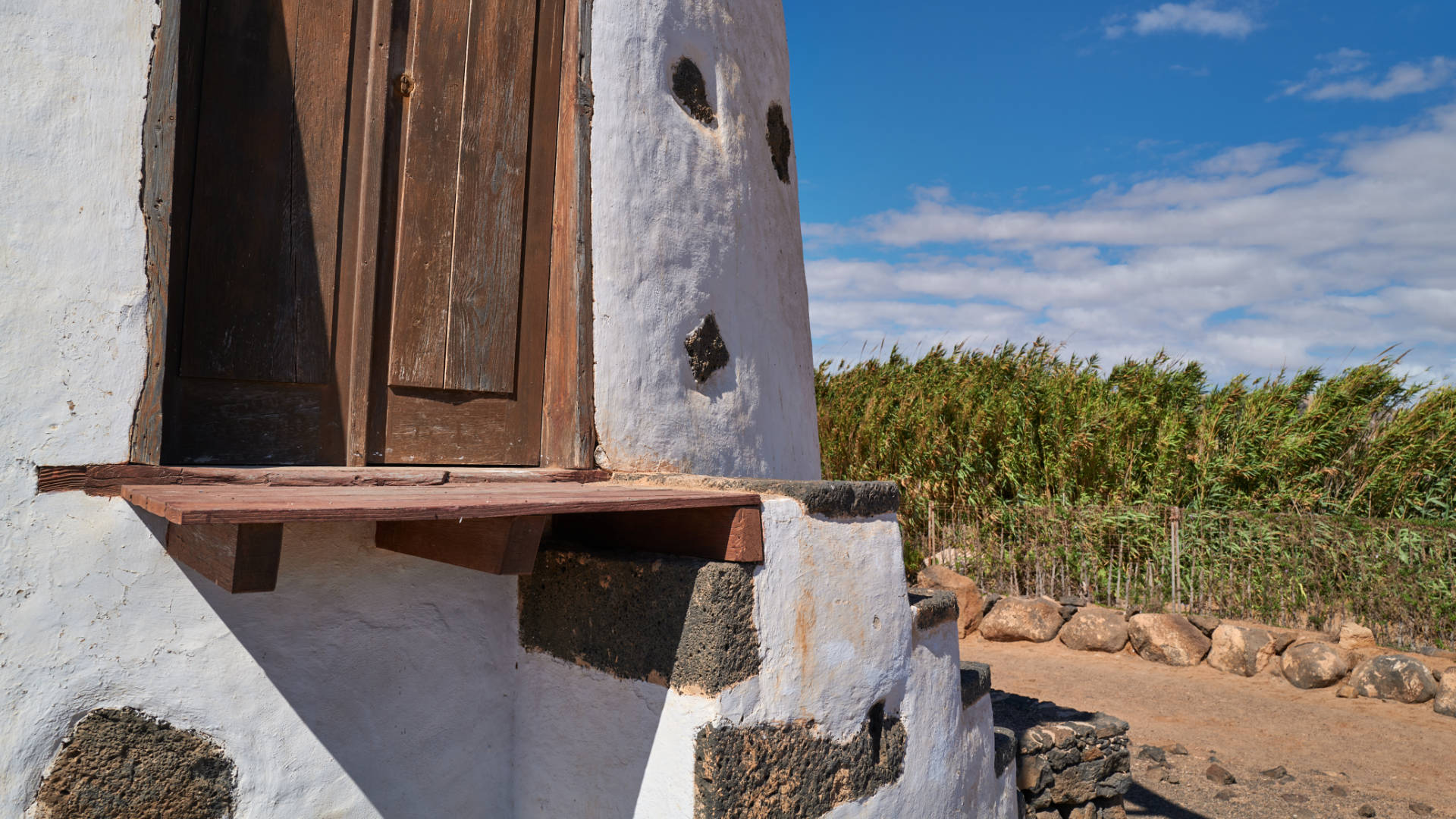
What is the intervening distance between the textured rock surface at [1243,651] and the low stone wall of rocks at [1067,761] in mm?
3972

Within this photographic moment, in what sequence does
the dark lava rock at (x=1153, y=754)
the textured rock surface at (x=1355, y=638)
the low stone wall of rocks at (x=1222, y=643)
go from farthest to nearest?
the textured rock surface at (x=1355, y=638) → the low stone wall of rocks at (x=1222, y=643) → the dark lava rock at (x=1153, y=754)

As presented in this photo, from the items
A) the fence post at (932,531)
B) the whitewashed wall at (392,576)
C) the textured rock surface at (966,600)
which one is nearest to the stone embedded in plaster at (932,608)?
the whitewashed wall at (392,576)

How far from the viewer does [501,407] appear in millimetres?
2920

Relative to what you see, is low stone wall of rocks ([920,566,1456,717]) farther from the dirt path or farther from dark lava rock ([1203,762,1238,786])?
dark lava rock ([1203,762,1238,786])

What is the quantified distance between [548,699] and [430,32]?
2.10 m

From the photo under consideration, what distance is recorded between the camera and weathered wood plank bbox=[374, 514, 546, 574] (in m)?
2.25

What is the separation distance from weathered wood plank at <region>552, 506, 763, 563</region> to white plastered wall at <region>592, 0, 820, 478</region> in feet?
0.79

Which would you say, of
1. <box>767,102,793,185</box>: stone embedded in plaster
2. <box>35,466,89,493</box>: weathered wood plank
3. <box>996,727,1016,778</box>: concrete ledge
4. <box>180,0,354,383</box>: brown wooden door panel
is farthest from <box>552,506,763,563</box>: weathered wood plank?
<box>767,102,793,185</box>: stone embedded in plaster

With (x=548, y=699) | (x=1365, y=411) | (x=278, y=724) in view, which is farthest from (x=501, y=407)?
(x=1365, y=411)

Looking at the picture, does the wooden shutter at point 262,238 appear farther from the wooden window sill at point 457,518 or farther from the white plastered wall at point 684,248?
the white plastered wall at point 684,248

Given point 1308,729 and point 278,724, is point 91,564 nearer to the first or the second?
point 278,724

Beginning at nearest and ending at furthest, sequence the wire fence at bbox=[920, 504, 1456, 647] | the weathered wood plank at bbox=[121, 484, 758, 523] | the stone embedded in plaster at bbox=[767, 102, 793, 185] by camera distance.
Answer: the weathered wood plank at bbox=[121, 484, 758, 523] → the stone embedded in plaster at bbox=[767, 102, 793, 185] → the wire fence at bbox=[920, 504, 1456, 647]

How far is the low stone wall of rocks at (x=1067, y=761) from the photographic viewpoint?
4426mm

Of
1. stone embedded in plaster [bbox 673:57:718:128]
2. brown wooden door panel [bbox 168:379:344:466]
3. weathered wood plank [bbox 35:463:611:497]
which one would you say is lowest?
weathered wood plank [bbox 35:463:611:497]
